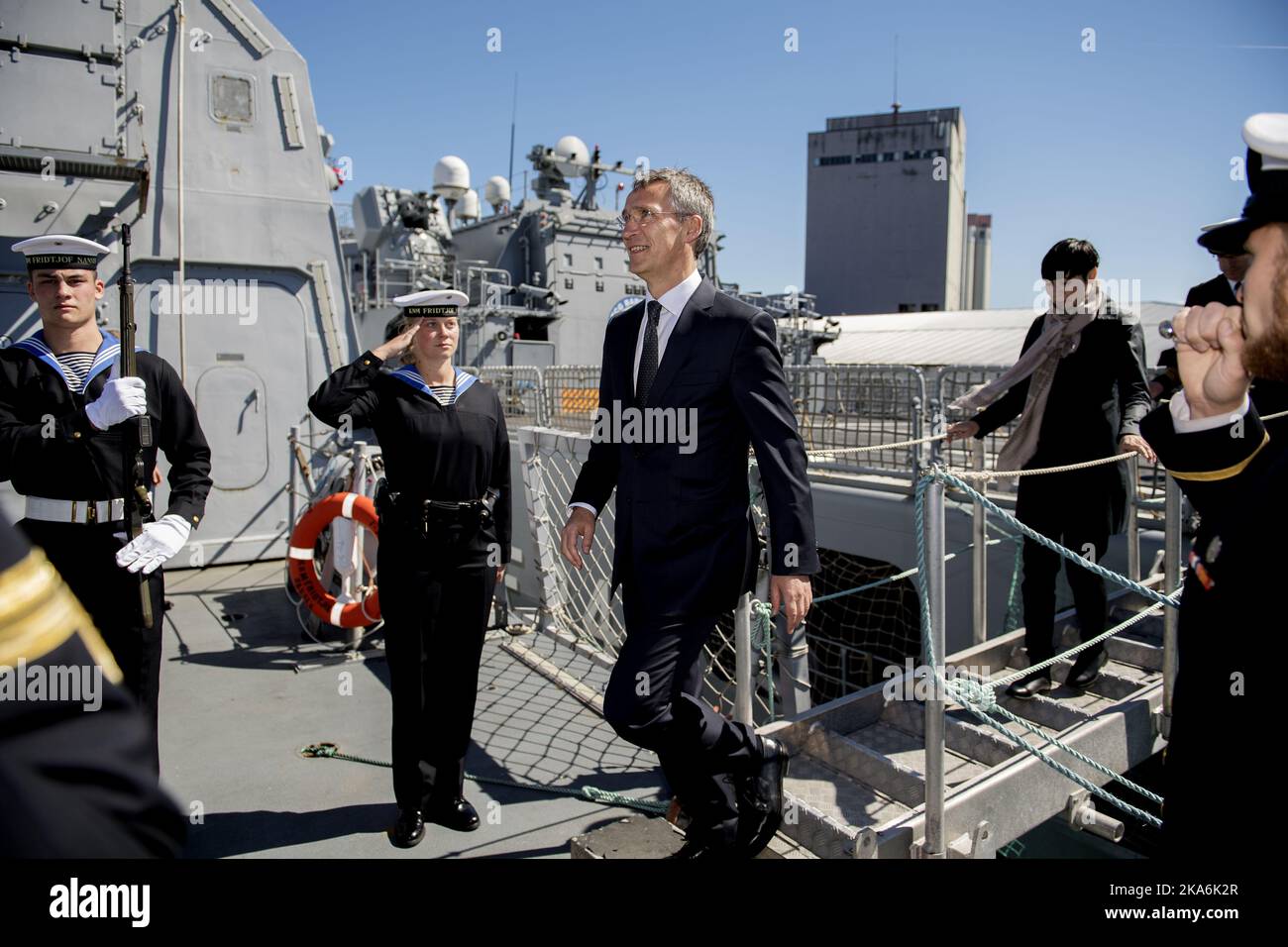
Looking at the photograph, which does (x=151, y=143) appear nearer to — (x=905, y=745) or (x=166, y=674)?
(x=166, y=674)

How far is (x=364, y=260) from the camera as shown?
22.8 m

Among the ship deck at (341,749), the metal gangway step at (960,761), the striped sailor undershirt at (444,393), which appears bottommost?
the ship deck at (341,749)

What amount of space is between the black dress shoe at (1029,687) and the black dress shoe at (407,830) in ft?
7.94

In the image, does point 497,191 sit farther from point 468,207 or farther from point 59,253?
point 59,253

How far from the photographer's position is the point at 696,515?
86.0 inches

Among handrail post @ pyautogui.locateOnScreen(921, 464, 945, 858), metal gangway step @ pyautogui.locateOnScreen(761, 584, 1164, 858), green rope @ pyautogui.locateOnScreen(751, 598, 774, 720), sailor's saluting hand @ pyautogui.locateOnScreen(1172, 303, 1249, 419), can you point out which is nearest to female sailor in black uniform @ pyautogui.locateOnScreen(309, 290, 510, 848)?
green rope @ pyautogui.locateOnScreen(751, 598, 774, 720)

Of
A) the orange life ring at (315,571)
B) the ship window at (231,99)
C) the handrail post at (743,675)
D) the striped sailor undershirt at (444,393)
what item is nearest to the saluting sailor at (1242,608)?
the handrail post at (743,675)

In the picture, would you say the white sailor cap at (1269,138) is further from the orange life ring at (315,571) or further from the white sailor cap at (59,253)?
the orange life ring at (315,571)

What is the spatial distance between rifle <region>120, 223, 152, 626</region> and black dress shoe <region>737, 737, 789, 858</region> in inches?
72.7

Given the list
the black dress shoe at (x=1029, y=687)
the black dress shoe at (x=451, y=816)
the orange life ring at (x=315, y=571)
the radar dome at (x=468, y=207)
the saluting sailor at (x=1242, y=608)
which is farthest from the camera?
the radar dome at (x=468, y=207)

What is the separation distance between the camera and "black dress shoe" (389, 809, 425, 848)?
2.66 m

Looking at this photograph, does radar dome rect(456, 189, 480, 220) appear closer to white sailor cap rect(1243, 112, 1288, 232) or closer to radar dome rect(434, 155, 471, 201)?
radar dome rect(434, 155, 471, 201)

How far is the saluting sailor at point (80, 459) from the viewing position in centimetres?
238

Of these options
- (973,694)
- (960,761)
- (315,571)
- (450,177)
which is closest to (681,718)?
(973,694)
